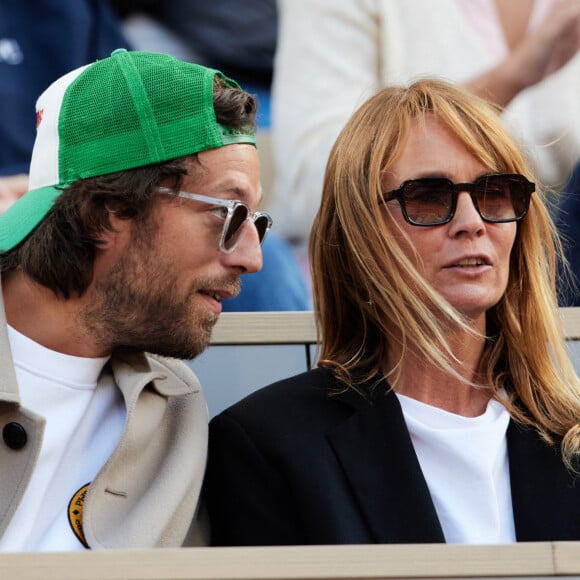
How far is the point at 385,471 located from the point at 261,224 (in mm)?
613

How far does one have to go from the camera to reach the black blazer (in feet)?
7.98

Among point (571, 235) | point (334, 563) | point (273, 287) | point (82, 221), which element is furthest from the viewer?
point (273, 287)

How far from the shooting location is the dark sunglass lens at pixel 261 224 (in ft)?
9.07

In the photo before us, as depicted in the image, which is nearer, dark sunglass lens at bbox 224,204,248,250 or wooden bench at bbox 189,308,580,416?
dark sunglass lens at bbox 224,204,248,250

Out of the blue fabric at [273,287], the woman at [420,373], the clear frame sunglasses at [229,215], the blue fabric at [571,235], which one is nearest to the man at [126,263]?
the clear frame sunglasses at [229,215]

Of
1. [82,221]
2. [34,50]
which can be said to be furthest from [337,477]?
[34,50]

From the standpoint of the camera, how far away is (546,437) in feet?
8.46

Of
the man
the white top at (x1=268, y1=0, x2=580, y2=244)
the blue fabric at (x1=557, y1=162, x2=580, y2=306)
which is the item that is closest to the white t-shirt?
the man

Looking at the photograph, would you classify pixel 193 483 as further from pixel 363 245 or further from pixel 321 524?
pixel 363 245

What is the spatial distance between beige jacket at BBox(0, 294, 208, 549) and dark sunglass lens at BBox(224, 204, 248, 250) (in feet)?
0.98

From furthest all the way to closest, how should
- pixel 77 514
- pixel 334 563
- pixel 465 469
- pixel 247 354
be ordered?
1. pixel 247 354
2. pixel 465 469
3. pixel 77 514
4. pixel 334 563

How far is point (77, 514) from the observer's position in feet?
7.91

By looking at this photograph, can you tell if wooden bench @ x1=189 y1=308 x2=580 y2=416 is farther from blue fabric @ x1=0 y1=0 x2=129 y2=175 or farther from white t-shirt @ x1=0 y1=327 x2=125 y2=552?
blue fabric @ x1=0 y1=0 x2=129 y2=175

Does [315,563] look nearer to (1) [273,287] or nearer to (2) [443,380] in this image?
(2) [443,380]
